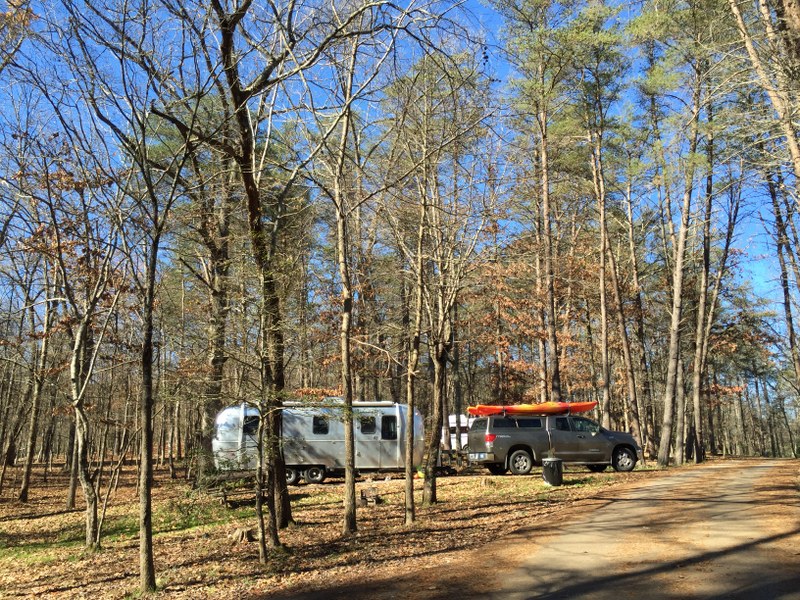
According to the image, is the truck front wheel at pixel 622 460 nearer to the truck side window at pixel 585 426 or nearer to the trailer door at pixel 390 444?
the truck side window at pixel 585 426

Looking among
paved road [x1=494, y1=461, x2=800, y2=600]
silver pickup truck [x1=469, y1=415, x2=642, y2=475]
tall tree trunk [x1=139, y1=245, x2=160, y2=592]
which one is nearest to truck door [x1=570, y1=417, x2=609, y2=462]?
silver pickup truck [x1=469, y1=415, x2=642, y2=475]

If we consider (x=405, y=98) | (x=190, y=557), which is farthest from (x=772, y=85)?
(x=190, y=557)

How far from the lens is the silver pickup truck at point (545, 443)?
16250 mm

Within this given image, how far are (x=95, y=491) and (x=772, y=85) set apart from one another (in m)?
12.2

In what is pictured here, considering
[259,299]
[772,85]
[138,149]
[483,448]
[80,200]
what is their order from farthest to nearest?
[483,448] < [80,200] < [772,85] < [259,299] < [138,149]

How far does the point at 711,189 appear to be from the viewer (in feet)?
61.7

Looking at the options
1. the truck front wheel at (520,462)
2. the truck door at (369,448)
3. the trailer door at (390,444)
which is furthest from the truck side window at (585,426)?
the truck door at (369,448)

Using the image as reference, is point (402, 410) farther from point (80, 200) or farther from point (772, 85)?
point (772, 85)

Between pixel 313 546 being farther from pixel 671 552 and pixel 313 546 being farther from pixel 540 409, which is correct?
Answer: pixel 540 409

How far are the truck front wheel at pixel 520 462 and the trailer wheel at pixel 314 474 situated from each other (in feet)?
17.9

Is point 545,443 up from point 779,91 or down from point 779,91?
down

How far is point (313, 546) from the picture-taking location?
27.4 feet

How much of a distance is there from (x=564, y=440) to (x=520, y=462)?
4.47 ft

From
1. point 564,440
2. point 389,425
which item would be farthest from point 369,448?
point 564,440
